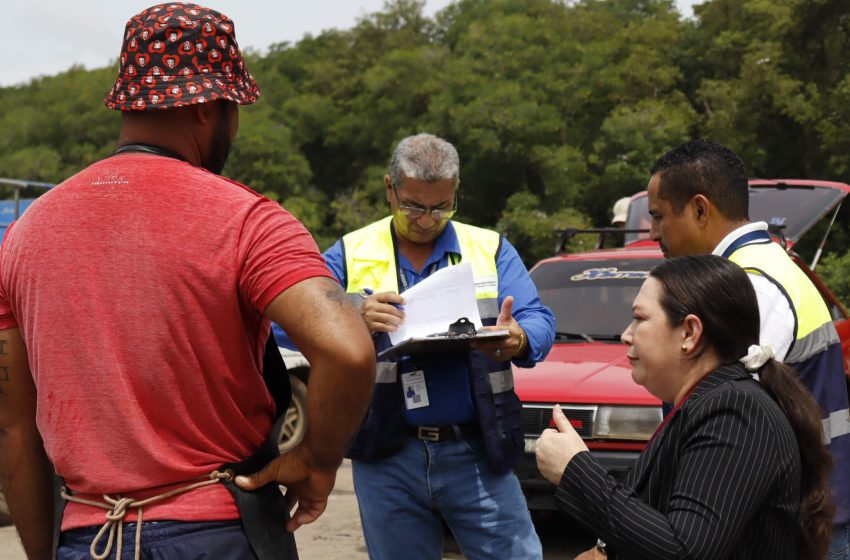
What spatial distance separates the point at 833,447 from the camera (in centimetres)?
324

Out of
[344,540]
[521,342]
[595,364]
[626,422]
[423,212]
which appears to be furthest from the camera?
[344,540]

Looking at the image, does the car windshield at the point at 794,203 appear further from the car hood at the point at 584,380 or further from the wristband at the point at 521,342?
the wristband at the point at 521,342

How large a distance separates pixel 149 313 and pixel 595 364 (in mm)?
4755

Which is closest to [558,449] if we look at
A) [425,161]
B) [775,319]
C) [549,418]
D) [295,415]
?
[775,319]

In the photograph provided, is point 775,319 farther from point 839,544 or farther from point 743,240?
point 839,544

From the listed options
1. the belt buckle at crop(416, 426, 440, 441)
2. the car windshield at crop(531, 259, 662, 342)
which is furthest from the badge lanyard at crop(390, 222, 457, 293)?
the car windshield at crop(531, 259, 662, 342)

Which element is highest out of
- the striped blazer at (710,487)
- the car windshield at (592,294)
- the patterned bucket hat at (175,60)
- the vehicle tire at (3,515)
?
the patterned bucket hat at (175,60)

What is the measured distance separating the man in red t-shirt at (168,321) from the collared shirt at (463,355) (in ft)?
4.30

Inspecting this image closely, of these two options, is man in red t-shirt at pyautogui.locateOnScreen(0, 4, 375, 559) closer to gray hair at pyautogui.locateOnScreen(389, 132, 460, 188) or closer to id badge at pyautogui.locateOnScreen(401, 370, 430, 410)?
id badge at pyautogui.locateOnScreen(401, 370, 430, 410)

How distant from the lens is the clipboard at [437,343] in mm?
3520

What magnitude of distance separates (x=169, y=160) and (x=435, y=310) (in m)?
1.46

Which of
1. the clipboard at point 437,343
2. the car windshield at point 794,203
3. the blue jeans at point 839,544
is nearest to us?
the blue jeans at point 839,544

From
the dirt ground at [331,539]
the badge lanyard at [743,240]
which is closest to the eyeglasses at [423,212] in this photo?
the badge lanyard at [743,240]

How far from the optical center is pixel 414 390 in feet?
12.3
